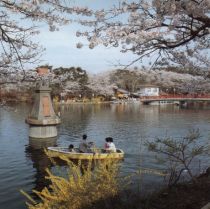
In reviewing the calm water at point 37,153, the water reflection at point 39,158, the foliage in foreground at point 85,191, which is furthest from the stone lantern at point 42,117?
the foliage in foreground at point 85,191

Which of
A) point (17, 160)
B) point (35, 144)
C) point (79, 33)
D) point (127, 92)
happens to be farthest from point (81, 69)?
point (79, 33)

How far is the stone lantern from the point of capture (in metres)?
22.4

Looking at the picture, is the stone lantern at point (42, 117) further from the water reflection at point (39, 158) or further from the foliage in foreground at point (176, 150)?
the foliage in foreground at point (176, 150)

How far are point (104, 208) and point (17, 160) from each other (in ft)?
40.6

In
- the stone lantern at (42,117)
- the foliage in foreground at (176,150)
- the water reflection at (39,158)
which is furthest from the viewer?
the stone lantern at (42,117)

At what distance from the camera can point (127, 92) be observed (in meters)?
84.2

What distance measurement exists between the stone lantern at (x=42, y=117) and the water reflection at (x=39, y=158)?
0.48 meters

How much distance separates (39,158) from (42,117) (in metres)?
5.16

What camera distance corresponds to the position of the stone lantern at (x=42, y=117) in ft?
73.4

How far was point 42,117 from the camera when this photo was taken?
22453mm

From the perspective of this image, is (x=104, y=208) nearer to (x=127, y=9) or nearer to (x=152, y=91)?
(x=127, y=9)

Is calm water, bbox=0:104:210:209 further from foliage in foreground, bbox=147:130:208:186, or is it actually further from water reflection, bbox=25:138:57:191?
foliage in foreground, bbox=147:130:208:186

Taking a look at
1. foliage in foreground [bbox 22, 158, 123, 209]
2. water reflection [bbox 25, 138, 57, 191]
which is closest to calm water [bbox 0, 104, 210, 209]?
water reflection [bbox 25, 138, 57, 191]

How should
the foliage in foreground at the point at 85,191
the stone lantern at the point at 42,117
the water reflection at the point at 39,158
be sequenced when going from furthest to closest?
the stone lantern at the point at 42,117, the water reflection at the point at 39,158, the foliage in foreground at the point at 85,191
